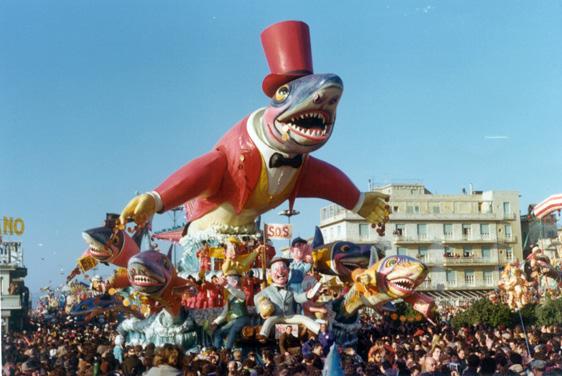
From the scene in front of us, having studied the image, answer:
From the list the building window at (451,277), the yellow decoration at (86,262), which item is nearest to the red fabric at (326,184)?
the yellow decoration at (86,262)

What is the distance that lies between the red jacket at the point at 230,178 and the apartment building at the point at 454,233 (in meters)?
30.2

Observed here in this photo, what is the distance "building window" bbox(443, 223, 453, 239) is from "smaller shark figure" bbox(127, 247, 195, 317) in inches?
1392

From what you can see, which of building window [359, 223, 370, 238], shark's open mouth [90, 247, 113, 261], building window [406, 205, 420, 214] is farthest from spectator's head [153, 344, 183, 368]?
building window [406, 205, 420, 214]

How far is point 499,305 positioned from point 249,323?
Answer: 36.7 feet

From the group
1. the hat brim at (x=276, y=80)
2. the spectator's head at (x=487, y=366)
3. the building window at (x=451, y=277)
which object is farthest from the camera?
the building window at (x=451, y=277)

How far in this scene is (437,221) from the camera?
46.8 m

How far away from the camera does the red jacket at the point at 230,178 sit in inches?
554

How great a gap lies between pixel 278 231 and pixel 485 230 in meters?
31.7

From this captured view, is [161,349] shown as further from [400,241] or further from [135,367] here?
[400,241]

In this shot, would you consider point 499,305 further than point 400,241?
No

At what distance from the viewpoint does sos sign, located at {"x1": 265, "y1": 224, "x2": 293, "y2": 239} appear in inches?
675

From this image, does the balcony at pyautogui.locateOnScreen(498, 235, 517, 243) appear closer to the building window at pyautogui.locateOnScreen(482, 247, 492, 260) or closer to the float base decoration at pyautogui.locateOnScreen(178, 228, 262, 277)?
the building window at pyautogui.locateOnScreen(482, 247, 492, 260)

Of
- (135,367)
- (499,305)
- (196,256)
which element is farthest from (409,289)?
(499,305)

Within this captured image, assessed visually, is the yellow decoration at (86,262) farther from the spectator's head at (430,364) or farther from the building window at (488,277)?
the building window at (488,277)
